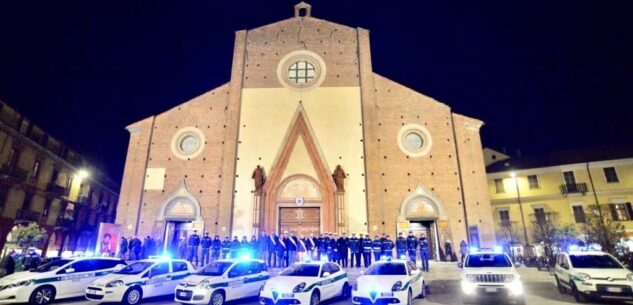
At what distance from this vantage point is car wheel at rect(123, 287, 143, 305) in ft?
30.9

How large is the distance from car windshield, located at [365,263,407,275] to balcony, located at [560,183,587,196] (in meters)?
25.7

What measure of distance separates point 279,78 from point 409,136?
937 cm

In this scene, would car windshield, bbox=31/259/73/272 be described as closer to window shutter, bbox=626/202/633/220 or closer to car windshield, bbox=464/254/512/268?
car windshield, bbox=464/254/512/268

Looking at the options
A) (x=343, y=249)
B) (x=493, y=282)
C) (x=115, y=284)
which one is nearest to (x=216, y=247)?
(x=343, y=249)

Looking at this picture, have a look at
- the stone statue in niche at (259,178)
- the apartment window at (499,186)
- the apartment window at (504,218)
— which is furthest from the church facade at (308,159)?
the apartment window at (499,186)

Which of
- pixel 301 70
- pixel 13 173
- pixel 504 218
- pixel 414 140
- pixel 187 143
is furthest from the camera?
pixel 504 218

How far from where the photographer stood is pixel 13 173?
22031mm

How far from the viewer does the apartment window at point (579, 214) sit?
26663mm

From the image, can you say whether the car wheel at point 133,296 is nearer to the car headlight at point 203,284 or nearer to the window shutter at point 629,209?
the car headlight at point 203,284

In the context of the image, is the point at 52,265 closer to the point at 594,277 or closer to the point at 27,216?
the point at 594,277

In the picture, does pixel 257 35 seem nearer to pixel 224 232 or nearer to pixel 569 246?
pixel 224 232

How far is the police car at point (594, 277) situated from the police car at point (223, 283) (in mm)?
9318

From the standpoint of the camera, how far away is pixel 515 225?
29062 mm

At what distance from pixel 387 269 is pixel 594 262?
6301 mm
